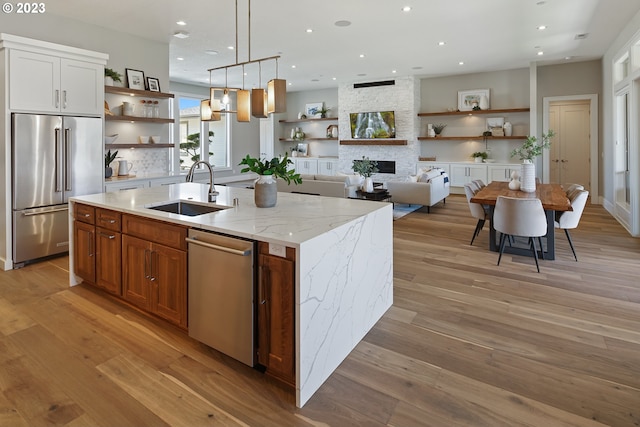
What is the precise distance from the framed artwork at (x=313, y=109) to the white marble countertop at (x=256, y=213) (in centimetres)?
925

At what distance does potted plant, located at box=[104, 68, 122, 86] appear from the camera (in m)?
5.49

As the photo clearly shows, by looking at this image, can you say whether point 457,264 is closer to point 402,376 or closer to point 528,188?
point 528,188

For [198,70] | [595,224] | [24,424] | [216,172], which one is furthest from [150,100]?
[595,224]

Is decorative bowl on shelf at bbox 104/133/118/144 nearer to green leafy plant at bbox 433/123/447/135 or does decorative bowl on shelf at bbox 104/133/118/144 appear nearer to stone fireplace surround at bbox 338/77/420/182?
stone fireplace surround at bbox 338/77/420/182

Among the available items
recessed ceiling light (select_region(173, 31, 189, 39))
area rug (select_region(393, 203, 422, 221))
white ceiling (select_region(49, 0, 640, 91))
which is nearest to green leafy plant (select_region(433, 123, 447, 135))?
white ceiling (select_region(49, 0, 640, 91))

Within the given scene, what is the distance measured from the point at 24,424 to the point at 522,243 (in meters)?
5.37

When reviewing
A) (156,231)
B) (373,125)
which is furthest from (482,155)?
(156,231)

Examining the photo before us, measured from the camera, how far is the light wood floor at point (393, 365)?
1.92 m

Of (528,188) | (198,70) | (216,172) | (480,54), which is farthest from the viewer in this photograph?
(216,172)

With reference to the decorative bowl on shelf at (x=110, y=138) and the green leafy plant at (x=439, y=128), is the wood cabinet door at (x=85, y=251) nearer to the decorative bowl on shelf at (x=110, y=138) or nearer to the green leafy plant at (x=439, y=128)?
the decorative bowl on shelf at (x=110, y=138)

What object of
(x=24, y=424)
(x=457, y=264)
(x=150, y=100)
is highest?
(x=150, y=100)

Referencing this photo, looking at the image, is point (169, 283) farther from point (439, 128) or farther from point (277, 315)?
point (439, 128)

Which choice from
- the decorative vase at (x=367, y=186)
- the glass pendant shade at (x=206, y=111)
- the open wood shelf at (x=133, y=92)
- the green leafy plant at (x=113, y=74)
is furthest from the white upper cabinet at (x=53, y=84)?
the decorative vase at (x=367, y=186)

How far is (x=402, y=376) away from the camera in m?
2.24
